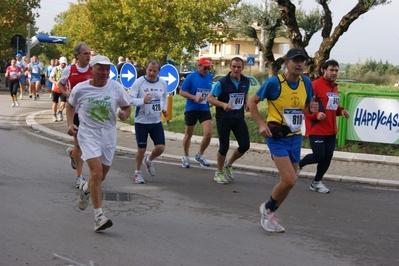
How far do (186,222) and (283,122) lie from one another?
150 cm

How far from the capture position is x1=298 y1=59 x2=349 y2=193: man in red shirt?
10016mm

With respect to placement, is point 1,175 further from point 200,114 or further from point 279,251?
A: point 279,251

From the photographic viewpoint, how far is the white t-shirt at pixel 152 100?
10.3 metres

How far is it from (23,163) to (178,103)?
10.7 meters

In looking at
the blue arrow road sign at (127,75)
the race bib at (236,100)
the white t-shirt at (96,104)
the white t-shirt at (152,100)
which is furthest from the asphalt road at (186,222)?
the blue arrow road sign at (127,75)

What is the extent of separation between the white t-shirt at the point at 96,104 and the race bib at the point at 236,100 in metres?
3.44

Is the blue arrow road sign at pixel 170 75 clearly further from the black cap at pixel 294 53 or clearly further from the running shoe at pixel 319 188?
the black cap at pixel 294 53

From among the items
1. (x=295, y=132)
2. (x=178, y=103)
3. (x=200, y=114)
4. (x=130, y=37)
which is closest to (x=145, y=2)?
(x=130, y=37)

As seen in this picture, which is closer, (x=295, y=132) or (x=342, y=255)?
(x=342, y=255)

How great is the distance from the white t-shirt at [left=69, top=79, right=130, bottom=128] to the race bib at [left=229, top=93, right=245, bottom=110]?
3.44 m

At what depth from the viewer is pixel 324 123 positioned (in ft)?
32.8

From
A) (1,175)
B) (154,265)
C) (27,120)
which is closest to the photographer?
(154,265)

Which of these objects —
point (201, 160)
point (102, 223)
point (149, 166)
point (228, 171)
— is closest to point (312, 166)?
point (201, 160)

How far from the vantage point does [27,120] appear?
63.5 ft
